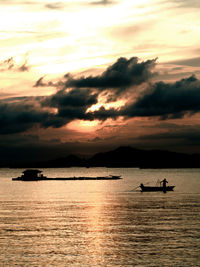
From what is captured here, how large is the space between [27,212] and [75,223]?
21.4 metres

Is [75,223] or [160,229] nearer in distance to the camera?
[160,229]

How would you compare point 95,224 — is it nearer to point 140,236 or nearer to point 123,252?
point 140,236

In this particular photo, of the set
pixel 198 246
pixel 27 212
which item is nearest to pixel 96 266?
pixel 198 246

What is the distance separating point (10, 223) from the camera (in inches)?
3110

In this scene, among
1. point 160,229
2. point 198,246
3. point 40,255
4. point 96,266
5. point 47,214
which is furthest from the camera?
point 47,214

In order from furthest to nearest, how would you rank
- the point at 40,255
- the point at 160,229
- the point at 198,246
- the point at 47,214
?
the point at 47,214, the point at 160,229, the point at 198,246, the point at 40,255

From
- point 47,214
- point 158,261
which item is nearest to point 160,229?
point 158,261

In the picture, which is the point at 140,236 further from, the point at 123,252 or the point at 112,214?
the point at 112,214

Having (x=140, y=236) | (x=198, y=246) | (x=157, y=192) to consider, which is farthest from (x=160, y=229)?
(x=157, y=192)

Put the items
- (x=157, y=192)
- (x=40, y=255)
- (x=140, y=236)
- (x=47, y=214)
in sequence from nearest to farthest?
(x=40, y=255) < (x=140, y=236) < (x=47, y=214) < (x=157, y=192)

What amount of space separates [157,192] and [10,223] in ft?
310

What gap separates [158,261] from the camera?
50188 millimetres

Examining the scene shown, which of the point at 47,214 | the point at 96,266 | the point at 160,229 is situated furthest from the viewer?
the point at 47,214

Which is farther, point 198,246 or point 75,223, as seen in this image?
point 75,223
